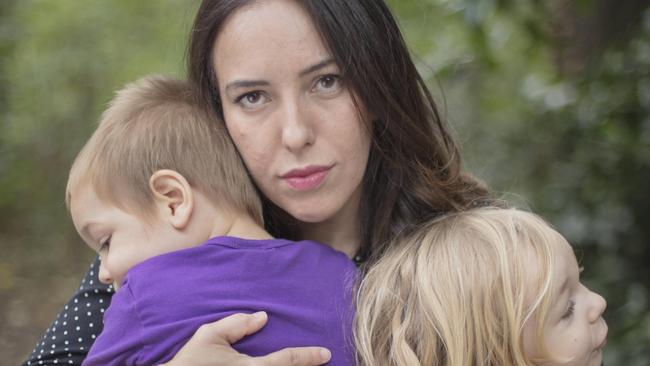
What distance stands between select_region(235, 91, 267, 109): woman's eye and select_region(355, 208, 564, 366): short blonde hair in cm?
45

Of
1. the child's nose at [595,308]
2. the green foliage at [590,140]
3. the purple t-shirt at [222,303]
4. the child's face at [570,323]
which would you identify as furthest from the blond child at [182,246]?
the green foliage at [590,140]

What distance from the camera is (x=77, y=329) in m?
2.39

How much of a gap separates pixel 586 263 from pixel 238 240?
166 cm

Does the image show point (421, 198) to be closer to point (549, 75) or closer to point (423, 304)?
point (423, 304)

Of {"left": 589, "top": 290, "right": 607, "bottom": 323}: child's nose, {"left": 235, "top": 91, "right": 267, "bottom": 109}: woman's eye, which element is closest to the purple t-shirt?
{"left": 235, "top": 91, "right": 267, "bottom": 109}: woman's eye

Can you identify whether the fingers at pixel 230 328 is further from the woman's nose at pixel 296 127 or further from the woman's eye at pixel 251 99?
the woman's eye at pixel 251 99

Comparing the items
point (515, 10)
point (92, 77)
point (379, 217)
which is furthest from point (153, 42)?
point (379, 217)

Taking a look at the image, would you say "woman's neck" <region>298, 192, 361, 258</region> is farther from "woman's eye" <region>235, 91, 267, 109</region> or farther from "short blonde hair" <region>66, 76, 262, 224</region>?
"woman's eye" <region>235, 91, 267, 109</region>

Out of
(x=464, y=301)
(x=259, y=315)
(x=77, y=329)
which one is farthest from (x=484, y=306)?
(x=77, y=329)

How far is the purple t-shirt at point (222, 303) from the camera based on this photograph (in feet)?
6.32

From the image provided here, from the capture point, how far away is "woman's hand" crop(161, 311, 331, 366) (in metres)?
1.88

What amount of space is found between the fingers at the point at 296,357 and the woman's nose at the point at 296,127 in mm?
429

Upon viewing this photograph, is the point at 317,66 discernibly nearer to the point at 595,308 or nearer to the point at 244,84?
the point at 244,84

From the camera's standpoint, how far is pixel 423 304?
78.3 inches
